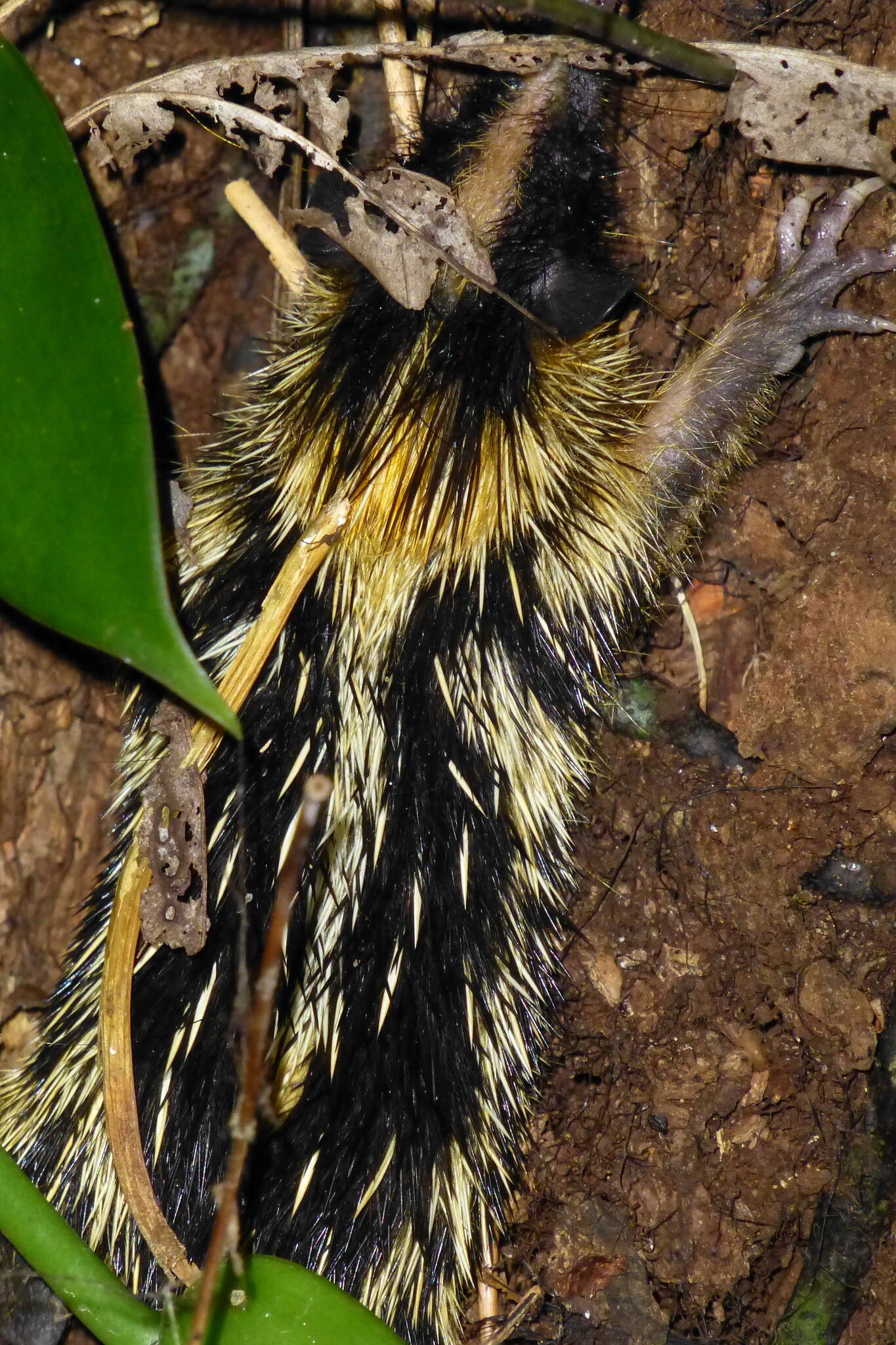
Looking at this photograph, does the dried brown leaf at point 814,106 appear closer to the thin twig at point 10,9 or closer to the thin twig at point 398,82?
the thin twig at point 398,82

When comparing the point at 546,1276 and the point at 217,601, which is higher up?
the point at 217,601

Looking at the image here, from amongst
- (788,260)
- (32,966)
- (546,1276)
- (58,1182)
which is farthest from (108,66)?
(546,1276)

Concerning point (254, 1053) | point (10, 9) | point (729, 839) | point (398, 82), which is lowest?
point (729, 839)

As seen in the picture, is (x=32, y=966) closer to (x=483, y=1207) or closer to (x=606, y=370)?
(x=483, y=1207)

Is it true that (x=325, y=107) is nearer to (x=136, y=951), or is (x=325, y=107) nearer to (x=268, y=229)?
(x=268, y=229)

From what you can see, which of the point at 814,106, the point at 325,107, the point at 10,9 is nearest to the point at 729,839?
the point at 814,106

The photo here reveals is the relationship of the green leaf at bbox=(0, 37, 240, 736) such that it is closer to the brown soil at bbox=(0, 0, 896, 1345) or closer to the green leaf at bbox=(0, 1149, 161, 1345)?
the brown soil at bbox=(0, 0, 896, 1345)

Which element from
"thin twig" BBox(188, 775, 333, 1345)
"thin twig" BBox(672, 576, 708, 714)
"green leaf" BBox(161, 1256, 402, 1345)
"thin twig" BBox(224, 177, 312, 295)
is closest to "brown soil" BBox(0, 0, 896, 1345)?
"thin twig" BBox(672, 576, 708, 714)
